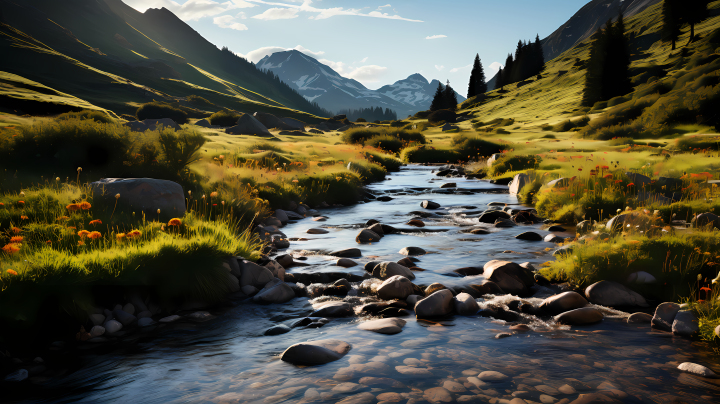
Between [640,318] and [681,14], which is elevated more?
[681,14]

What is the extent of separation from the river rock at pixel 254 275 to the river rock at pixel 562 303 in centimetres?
455

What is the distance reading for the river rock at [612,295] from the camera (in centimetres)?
642

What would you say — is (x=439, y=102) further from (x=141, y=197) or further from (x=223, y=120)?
(x=141, y=197)

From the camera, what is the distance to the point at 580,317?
19.1 feet

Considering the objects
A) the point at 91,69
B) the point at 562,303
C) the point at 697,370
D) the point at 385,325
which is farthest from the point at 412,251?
the point at 91,69

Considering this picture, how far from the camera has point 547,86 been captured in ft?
358

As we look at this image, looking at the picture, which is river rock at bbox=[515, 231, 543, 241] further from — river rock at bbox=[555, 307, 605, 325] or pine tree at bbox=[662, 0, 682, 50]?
pine tree at bbox=[662, 0, 682, 50]

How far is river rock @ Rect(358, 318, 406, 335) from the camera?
564cm

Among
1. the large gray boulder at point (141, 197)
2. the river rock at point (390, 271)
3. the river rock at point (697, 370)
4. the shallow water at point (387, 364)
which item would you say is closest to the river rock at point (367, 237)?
the river rock at point (390, 271)

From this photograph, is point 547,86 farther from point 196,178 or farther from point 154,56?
point 154,56

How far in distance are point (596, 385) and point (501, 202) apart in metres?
13.0

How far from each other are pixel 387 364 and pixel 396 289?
2.18 metres

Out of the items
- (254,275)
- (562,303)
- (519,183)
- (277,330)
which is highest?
(519,183)

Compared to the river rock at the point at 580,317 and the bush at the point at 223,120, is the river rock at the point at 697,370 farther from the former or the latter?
the bush at the point at 223,120
